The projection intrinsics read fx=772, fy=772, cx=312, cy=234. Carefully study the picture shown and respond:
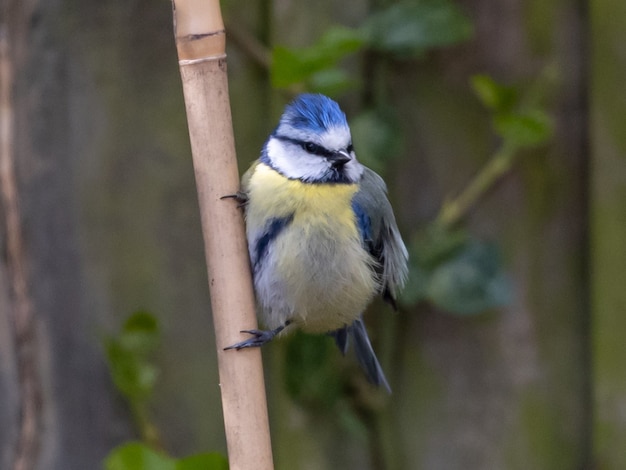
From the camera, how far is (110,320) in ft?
3.90

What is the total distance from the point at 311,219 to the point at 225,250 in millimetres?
183

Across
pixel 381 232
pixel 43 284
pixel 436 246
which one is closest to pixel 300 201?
pixel 381 232

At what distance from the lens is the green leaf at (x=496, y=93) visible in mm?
1110

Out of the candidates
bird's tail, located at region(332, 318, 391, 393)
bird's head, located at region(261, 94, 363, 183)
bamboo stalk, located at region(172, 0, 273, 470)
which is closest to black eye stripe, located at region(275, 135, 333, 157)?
bird's head, located at region(261, 94, 363, 183)

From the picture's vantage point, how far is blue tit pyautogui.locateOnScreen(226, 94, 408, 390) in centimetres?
85

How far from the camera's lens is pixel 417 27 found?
1122mm

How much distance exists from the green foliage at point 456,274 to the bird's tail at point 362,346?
13cm

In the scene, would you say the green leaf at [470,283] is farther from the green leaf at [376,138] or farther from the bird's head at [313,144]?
the bird's head at [313,144]

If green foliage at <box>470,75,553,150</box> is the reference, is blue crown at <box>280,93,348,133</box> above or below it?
below

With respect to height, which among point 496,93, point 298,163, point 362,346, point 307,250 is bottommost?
point 362,346

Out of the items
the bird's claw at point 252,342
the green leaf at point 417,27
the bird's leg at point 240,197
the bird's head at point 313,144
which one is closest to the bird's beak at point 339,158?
the bird's head at point 313,144

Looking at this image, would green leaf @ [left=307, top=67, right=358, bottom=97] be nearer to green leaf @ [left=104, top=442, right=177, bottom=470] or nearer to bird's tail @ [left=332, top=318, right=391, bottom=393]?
bird's tail @ [left=332, top=318, right=391, bottom=393]

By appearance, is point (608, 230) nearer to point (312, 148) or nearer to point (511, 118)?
point (511, 118)

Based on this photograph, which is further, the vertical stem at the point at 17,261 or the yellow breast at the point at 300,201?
the vertical stem at the point at 17,261
